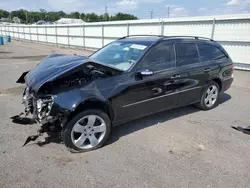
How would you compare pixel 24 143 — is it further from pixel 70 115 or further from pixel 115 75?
pixel 115 75

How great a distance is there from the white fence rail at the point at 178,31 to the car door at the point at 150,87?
24.9 ft

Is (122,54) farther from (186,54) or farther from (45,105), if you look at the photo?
(45,105)

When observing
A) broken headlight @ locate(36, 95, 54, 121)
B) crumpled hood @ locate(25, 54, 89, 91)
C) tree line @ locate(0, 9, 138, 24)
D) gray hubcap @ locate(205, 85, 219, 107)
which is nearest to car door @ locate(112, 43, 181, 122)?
crumpled hood @ locate(25, 54, 89, 91)

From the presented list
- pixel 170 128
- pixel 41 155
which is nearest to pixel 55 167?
pixel 41 155

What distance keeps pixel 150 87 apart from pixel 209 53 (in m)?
2.11

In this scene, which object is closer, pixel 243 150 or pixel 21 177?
pixel 21 177

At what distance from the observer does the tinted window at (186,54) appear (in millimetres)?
4352

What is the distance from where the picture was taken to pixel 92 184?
2.62 meters

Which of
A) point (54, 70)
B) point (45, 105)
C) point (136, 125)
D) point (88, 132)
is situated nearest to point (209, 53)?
point (136, 125)

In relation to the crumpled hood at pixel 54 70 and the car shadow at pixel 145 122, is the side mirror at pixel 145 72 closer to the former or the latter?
the crumpled hood at pixel 54 70

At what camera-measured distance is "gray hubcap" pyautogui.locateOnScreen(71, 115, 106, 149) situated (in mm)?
3193

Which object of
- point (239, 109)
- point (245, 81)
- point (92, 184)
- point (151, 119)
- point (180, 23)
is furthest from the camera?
point (180, 23)

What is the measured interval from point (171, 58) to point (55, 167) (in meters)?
2.84

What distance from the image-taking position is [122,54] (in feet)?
13.7
